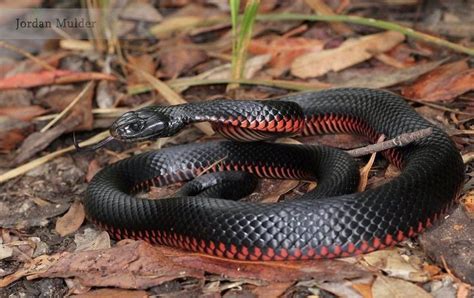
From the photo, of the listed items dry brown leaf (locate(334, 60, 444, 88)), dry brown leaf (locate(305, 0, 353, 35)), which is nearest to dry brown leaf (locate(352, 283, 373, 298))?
dry brown leaf (locate(334, 60, 444, 88))

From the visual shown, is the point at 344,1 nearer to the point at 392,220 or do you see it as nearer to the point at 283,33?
the point at 283,33

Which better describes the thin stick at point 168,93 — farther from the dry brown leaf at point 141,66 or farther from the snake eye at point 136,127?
the snake eye at point 136,127

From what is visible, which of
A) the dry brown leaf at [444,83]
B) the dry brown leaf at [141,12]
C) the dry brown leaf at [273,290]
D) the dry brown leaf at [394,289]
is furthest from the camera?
the dry brown leaf at [141,12]

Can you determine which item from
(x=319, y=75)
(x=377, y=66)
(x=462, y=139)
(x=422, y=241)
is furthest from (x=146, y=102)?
(x=422, y=241)

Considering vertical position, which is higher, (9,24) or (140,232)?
(9,24)

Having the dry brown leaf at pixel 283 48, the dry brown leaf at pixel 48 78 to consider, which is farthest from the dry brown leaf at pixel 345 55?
the dry brown leaf at pixel 48 78

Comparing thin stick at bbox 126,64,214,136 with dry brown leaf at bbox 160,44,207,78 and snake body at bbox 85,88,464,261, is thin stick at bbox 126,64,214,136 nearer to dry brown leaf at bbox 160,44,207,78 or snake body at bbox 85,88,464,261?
dry brown leaf at bbox 160,44,207,78

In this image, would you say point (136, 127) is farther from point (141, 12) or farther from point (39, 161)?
point (141, 12)
